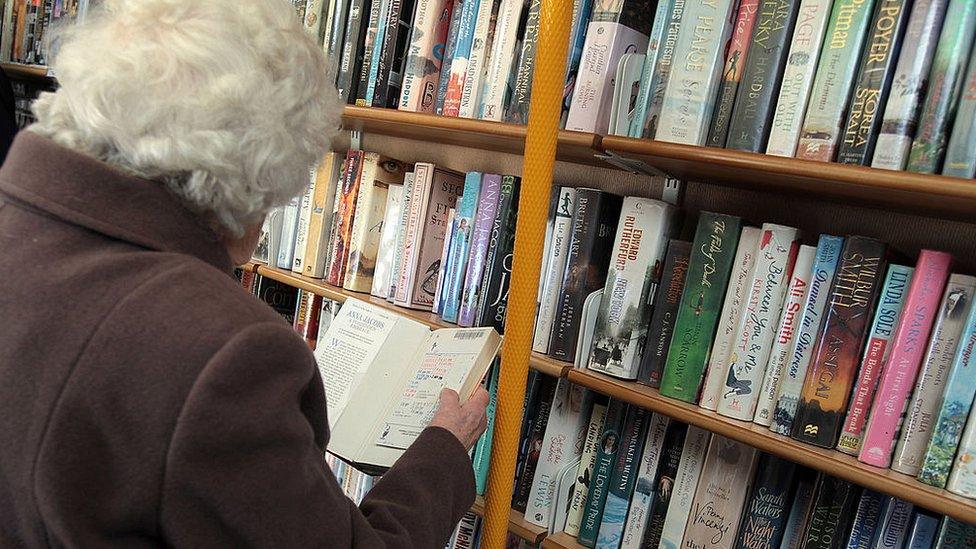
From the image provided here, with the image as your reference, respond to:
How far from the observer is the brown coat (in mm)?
585

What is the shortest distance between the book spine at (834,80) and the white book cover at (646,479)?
46cm

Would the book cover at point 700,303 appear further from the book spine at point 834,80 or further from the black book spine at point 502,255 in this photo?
the black book spine at point 502,255

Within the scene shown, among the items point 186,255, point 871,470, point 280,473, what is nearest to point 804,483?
point 871,470

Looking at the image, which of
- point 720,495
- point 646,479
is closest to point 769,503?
point 720,495

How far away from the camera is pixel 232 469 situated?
601 mm

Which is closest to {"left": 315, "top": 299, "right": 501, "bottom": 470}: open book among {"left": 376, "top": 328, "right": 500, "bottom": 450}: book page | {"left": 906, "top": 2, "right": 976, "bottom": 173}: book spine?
{"left": 376, "top": 328, "right": 500, "bottom": 450}: book page

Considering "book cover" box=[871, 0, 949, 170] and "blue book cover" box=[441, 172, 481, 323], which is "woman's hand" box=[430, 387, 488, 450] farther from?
"book cover" box=[871, 0, 949, 170]

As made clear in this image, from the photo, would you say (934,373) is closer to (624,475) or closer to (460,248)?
(624,475)

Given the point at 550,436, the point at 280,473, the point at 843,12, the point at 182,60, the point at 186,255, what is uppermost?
the point at 843,12

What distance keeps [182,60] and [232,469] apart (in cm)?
37

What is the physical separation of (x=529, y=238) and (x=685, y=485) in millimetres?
461

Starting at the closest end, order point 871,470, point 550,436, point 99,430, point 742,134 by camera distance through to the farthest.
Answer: point 99,430 < point 871,470 < point 742,134 < point 550,436

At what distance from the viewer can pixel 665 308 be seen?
3.50ft

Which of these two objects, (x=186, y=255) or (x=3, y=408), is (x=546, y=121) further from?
(x=3, y=408)
